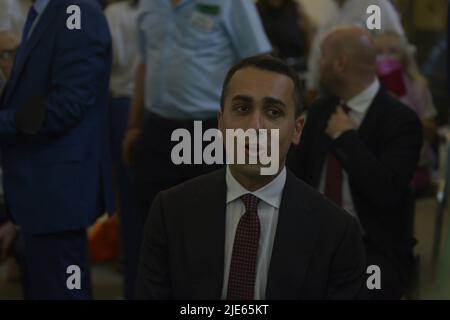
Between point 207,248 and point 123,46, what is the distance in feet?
5.31

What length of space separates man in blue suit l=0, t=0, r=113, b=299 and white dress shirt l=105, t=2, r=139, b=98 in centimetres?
69

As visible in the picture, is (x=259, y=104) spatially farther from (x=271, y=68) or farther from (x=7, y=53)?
(x=7, y=53)

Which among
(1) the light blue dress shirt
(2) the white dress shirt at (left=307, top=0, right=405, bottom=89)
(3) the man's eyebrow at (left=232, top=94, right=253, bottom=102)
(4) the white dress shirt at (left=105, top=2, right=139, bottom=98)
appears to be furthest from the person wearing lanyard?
(3) the man's eyebrow at (left=232, top=94, right=253, bottom=102)

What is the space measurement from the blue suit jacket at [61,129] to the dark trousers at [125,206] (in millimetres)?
147

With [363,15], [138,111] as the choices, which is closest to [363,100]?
[363,15]

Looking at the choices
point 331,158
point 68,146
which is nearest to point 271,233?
point 331,158

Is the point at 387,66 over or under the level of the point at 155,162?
over

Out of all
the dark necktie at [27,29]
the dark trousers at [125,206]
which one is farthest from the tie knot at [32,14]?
the dark trousers at [125,206]

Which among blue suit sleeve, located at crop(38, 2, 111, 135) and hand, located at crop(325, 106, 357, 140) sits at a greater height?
blue suit sleeve, located at crop(38, 2, 111, 135)

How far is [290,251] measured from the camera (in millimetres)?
1405

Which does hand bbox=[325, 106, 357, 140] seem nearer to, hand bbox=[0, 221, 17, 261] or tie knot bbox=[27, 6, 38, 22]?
tie knot bbox=[27, 6, 38, 22]

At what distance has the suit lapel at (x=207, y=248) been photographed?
142 centimetres

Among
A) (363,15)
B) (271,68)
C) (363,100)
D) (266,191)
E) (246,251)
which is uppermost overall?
(363,15)

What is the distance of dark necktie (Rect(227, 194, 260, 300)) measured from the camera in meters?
1.42
